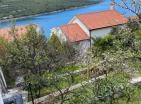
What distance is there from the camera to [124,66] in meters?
10.9

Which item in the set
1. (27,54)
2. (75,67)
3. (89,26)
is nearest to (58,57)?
(75,67)

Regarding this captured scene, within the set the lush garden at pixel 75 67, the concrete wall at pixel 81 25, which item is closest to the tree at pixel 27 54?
the lush garden at pixel 75 67

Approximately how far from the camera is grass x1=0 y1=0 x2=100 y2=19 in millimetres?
47938

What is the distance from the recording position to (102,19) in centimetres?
2888

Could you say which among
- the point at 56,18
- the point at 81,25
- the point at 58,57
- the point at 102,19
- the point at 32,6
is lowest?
the point at 56,18

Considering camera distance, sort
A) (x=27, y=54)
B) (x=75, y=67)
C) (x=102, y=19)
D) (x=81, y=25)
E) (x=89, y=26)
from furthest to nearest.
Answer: (x=102, y=19) < (x=81, y=25) < (x=89, y=26) < (x=75, y=67) < (x=27, y=54)

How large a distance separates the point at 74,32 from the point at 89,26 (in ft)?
3.80

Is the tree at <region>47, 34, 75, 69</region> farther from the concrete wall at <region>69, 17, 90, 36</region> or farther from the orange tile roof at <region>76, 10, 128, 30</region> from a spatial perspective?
the orange tile roof at <region>76, 10, 128, 30</region>

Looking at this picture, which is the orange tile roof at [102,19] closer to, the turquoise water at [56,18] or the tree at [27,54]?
the turquoise water at [56,18]

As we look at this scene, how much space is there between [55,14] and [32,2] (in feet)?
27.9

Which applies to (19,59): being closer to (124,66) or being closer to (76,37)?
(124,66)

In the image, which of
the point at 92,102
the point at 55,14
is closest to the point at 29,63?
the point at 92,102

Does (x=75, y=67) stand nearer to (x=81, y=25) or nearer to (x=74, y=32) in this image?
(x=74, y=32)

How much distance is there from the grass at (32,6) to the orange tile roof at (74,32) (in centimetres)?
1883
